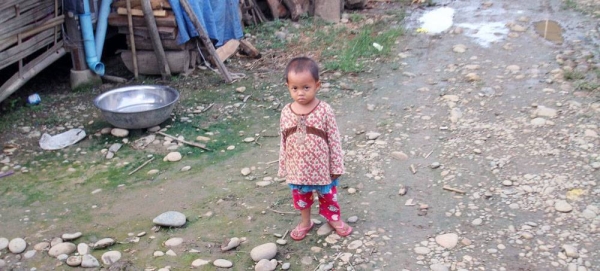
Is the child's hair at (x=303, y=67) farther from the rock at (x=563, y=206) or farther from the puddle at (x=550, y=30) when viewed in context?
the puddle at (x=550, y=30)

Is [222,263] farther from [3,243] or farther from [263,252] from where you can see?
[3,243]

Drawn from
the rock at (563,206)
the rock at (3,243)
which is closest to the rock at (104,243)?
the rock at (3,243)

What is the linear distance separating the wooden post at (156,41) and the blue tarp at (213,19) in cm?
24

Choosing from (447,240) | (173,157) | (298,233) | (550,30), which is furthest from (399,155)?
(550,30)

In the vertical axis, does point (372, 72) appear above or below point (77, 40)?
below

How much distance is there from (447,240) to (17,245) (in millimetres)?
2746

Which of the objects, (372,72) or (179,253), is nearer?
(179,253)

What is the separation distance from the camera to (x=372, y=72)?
6.54 metres

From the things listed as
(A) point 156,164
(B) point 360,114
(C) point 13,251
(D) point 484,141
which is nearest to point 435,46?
(B) point 360,114

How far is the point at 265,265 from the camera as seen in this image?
3.33 metres

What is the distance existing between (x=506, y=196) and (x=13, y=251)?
3.29 metres

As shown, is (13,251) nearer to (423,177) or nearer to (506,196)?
(423,177)

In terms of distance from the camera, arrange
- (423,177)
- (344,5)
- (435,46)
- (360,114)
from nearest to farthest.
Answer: (423,177) < (360,114) < (435,46) < (344,5)

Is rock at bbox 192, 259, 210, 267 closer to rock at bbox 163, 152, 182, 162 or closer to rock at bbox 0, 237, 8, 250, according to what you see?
rock at bbox 0, 237, 8, 250
